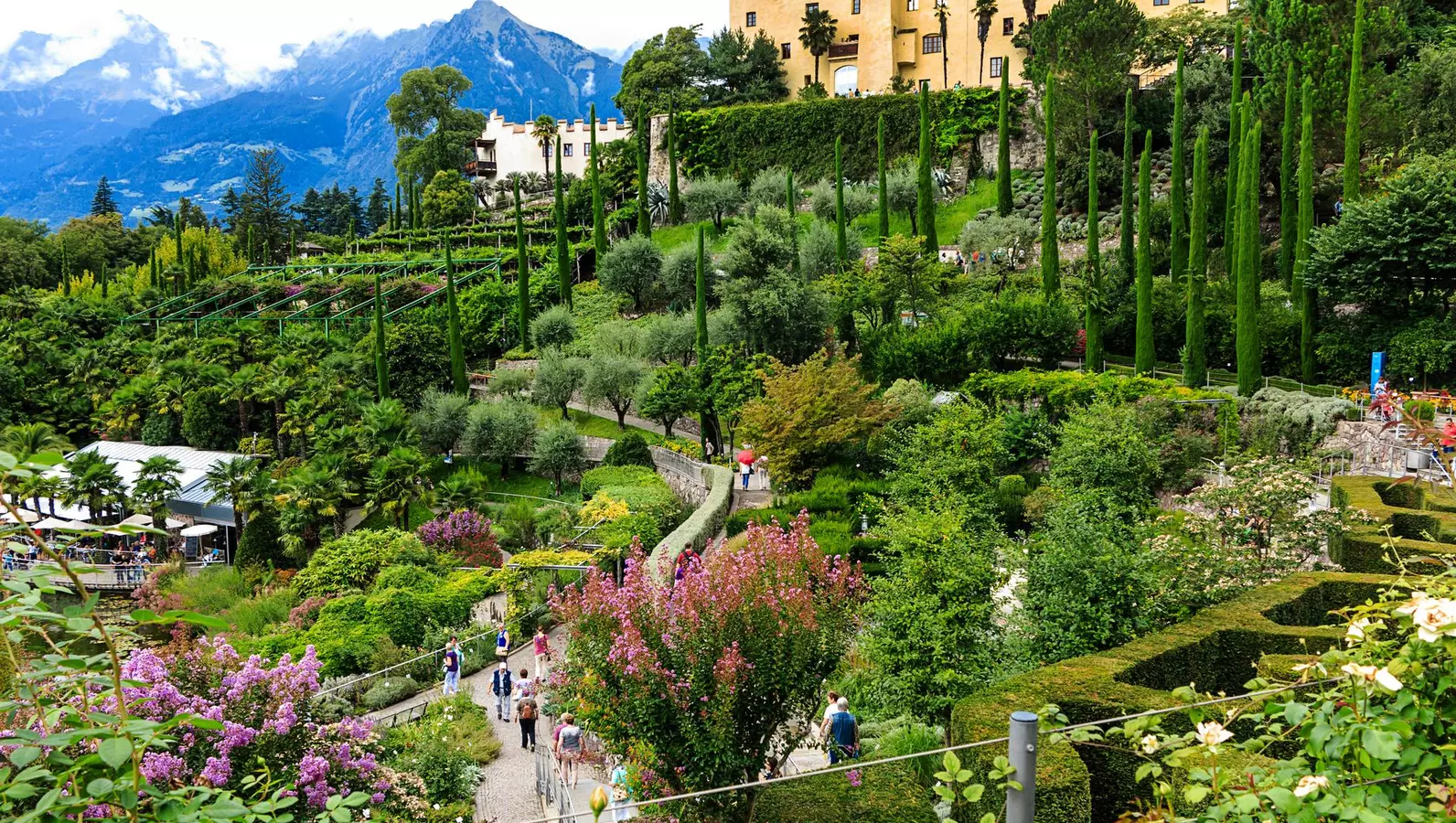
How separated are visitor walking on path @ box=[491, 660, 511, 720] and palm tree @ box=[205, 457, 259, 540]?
15.7 meters

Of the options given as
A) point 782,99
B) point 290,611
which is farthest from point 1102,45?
point 290,611

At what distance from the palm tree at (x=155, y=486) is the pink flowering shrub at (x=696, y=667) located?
23989 mm

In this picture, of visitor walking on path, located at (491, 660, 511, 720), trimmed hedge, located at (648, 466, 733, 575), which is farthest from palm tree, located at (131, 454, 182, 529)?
visitor walking on path, located at (491, 660, 511, 720)

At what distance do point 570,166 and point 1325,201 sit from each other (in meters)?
45.8

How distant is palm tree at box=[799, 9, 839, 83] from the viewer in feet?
194

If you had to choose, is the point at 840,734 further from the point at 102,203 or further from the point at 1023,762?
the point at 102,203

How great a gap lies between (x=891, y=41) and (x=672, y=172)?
52.1ft

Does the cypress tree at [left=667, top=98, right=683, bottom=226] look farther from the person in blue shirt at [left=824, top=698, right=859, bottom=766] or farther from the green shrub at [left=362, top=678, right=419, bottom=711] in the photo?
the person in blue shirt at [left=824, top=698, right=859, bottom=766]

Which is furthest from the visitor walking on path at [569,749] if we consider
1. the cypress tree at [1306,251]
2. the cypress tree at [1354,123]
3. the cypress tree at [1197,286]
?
the cypress tree at [1354,123]

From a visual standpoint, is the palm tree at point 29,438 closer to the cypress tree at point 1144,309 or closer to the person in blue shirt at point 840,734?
the person in blue shirt at point 840,734

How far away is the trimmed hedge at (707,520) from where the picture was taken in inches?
819

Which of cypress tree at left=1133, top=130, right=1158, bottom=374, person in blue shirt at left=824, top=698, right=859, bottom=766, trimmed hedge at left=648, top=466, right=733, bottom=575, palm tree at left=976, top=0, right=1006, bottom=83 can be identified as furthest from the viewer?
palm tree at left=976, top=0, right=1006, bottom=83

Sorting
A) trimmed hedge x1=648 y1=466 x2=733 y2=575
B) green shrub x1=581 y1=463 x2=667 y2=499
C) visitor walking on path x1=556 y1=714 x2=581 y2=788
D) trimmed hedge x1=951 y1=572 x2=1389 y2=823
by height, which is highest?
trimmed hedge x1=951 y1=572 x2=1389 y2=823

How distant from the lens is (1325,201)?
3716 centimetres
